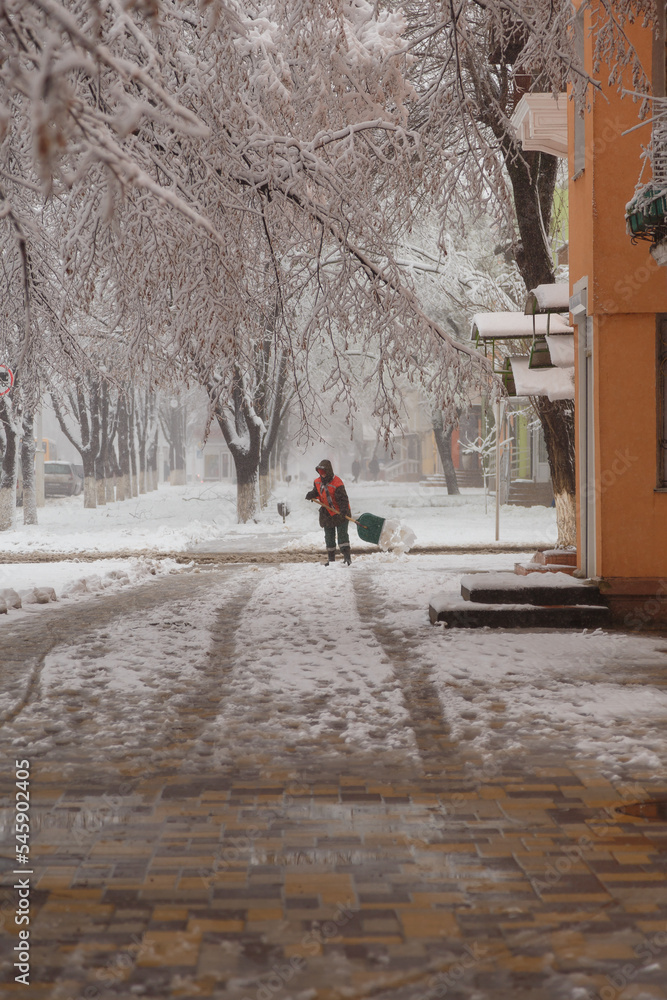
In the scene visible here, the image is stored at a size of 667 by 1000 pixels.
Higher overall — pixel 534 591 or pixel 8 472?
pixel 8 472

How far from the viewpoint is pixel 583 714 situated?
6449 mm

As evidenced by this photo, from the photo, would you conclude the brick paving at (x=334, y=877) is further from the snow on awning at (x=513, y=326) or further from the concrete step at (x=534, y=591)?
the snow on awning at (x=513, y=326)

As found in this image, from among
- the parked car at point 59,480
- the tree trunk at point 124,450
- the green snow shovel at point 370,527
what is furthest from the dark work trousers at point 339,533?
the parked car at point 59,480

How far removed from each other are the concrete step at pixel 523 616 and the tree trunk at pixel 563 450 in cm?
400

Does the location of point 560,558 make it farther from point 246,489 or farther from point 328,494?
point 246,489

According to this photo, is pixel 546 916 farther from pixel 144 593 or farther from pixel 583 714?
pixel 144 593

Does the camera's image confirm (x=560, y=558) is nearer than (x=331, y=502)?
Yes

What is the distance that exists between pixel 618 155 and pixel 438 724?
647 centimetres

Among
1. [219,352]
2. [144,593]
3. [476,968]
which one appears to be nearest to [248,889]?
[476,968]

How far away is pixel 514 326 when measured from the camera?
12.9 m

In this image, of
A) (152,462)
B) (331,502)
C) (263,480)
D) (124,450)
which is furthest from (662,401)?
(152,462)

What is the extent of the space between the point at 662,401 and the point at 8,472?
70.7 feet

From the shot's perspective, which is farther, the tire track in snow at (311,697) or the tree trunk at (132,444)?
the tree trunk at (132,444)

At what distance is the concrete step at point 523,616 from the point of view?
10047mm
